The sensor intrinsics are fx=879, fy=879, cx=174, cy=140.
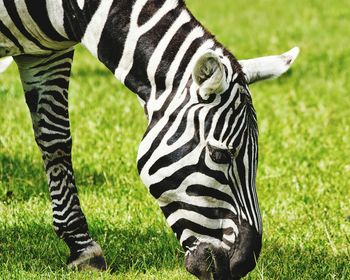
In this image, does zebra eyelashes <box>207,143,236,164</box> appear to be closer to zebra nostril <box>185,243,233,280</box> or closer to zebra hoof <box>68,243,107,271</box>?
zebra nostril <box>185,243,233,280</box>

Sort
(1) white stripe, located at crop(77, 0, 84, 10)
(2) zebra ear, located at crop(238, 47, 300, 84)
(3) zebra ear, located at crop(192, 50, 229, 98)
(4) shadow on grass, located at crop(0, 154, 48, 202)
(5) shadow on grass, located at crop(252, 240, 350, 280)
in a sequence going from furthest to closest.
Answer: (4) shadow on grass, located at crop(0, 154, 48, 202)
(5) shadow on grass, located at crop(252, 240, 350, 280)
(1) white stripe, located at crop(77, 0, 84, 10)
(2) zebra ear, located at crop(238, 47, 300, 84)
(3) zebra ear, located at crop(192, 50, 229, 98)

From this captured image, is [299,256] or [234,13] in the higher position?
Result: [234,13]

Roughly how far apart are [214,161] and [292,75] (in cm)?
789

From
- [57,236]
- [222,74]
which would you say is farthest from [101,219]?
[222,74]

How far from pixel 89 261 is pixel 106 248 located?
1.23ft

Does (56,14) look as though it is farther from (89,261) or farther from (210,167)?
(89,261)

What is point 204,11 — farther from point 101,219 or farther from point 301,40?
point 101,219

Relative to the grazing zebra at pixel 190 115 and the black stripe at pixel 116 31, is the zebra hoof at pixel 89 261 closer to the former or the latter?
the grazing zebra at pixel 190 115

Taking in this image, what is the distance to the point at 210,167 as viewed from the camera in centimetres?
421

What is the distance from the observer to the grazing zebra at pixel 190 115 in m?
4.21

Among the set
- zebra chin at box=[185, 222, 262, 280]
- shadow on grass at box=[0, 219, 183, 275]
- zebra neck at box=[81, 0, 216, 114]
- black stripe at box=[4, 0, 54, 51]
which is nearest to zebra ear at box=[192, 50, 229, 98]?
zebra neck at box=[81, 0, 216, 114]

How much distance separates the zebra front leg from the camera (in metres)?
5.34

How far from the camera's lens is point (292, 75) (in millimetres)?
11891

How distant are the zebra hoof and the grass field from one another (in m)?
0.08
